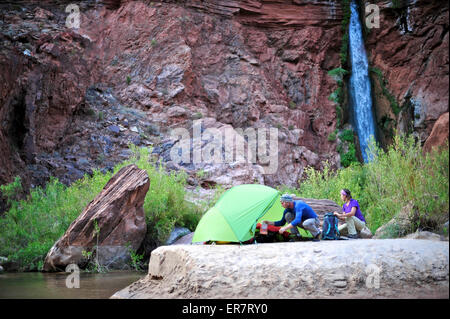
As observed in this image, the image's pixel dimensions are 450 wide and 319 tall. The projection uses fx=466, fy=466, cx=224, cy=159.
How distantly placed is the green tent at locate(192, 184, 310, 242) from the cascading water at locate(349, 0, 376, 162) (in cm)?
1926

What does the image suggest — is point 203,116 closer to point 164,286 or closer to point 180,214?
point 180,214

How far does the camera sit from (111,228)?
12.9m

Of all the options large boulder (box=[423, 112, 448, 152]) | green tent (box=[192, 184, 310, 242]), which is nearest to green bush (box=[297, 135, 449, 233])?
large boulder (box=[423, 112, 448, 152])

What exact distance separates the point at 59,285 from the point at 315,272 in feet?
19.1

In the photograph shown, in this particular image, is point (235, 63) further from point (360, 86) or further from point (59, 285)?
point (59, 285)

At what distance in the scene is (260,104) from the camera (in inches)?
1107

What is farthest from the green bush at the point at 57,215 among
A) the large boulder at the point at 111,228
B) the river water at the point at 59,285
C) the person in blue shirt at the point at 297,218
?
the person in blue shirt at the point at 297,218

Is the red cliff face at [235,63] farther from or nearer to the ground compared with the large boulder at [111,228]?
farther from the ground

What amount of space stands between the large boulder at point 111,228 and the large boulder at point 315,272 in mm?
5274

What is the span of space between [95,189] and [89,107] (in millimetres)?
9736

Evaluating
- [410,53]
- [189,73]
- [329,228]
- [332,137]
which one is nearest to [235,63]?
[189,73]

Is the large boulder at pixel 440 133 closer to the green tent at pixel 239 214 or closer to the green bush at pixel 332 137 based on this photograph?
the green tent at pixel 239 214

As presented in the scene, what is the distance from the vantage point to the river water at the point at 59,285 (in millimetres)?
8555

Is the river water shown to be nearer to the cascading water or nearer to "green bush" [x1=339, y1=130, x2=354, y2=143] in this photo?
"green bush" [x1=339, y1=130, x2=354, y2=143]
